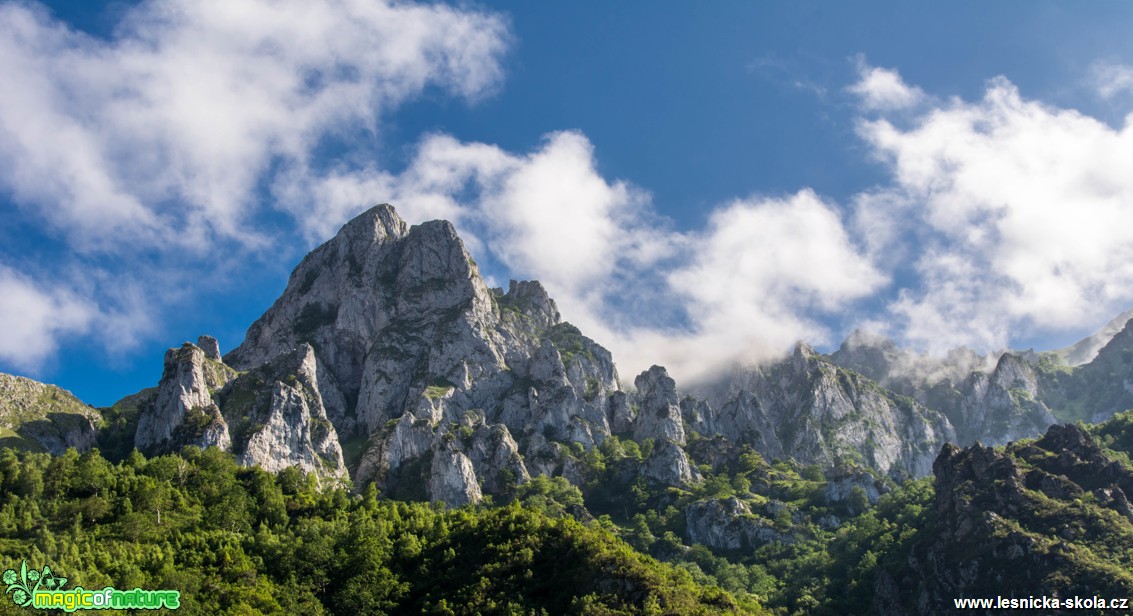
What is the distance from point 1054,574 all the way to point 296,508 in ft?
327

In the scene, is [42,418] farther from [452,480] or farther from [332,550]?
[332,550]

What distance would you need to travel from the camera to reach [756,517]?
185625 millimetres

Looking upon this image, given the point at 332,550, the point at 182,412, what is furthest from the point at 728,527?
the point at 182,412

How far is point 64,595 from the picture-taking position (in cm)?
8000

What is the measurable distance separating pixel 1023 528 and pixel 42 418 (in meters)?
169

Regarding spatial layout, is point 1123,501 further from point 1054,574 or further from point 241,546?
point 241,546

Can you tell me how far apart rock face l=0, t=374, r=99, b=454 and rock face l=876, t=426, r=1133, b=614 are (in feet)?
475

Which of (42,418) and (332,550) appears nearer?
(332,550)

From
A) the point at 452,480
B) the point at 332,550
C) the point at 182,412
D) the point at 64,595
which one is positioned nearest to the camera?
the point at 64,595

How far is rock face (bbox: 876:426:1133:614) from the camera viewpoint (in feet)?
395

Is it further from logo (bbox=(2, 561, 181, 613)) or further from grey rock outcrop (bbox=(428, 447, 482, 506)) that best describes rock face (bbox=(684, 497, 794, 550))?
logo (bbox=(2, 561, 181, 613))

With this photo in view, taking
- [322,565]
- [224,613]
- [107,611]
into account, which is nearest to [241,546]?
[322,565]

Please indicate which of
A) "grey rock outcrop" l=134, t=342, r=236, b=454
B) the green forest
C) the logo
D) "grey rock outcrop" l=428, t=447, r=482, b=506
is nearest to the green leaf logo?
the logo

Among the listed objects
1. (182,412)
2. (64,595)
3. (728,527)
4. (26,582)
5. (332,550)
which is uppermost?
(182,412)
